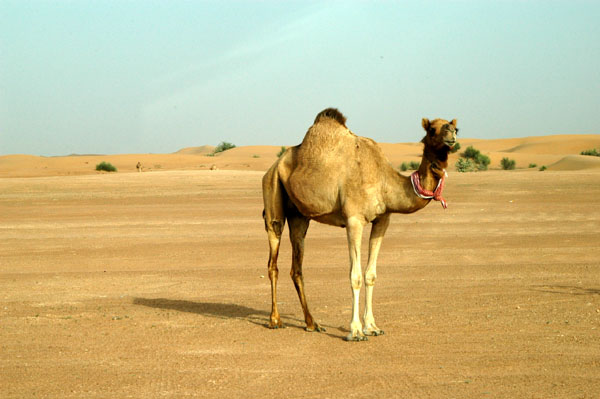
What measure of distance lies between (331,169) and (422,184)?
1.12 m

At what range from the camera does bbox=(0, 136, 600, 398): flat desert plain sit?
7219mm

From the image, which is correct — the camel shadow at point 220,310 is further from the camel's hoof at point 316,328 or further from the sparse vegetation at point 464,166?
the sparse vegetation at point 464,166

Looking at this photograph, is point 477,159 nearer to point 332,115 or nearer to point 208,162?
point 208,162

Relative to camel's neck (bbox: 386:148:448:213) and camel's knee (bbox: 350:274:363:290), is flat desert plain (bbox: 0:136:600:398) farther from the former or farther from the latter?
camel's neck (bbox: 386:148:448:213)

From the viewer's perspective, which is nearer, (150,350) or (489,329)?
(150,350)

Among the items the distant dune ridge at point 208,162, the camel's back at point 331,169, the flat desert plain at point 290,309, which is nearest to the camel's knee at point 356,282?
the flat desert plain at point 290,309

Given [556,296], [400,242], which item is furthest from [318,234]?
[556,296]

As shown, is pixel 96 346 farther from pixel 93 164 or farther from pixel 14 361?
pixel 93 164

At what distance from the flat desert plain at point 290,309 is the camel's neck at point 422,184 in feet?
4.95

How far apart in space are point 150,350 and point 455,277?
21.3 ft

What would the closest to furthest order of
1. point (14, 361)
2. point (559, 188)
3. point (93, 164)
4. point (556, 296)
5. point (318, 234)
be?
1. point (14, 361)
2. point (556, 296)
3. point (318, 234)
4. point (559, 188)
5. point (93, 164)

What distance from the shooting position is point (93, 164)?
66000mm

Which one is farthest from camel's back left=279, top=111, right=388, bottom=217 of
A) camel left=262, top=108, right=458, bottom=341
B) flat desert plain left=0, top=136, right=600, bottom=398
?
flat desert plain left=0, top=136, right=600, bottom=398

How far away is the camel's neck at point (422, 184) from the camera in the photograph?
831 cm
